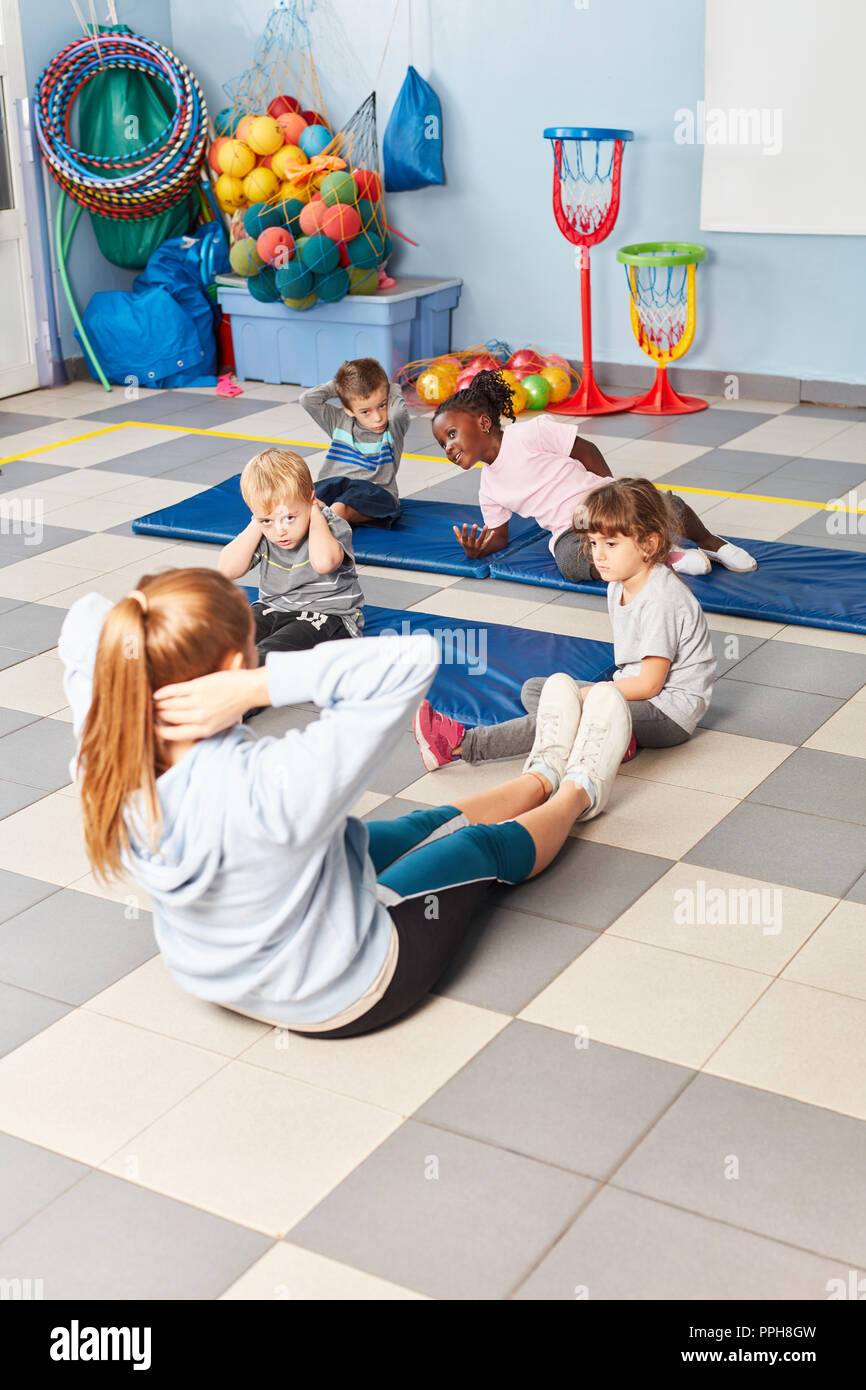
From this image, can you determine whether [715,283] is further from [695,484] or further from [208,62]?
[208,62]

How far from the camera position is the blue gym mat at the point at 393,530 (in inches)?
184

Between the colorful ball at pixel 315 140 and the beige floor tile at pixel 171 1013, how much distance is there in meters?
5.43

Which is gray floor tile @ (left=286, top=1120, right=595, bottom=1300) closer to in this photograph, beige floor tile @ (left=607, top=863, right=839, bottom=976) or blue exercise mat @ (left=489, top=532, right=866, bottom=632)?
beige floor tile @ (left=607, top=863, right=839, bottom=976)

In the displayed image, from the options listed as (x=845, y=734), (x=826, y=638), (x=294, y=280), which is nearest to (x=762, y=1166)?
(x=845, y=734)

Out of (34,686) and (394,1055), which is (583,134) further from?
(394,1055)

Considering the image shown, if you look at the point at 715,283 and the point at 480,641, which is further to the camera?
the point at 715,283

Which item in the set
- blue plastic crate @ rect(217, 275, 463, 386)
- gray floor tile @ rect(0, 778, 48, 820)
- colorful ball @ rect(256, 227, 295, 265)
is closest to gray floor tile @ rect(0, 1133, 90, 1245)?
Result: gray floor tile @ rect(0, 778, 48, 820)

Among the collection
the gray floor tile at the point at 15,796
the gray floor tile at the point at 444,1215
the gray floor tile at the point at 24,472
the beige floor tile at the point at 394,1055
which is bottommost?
the gray floor tile at the point at 444,1215

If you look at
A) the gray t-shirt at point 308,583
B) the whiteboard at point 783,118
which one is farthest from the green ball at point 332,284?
the gray t-shirt at point 308,583

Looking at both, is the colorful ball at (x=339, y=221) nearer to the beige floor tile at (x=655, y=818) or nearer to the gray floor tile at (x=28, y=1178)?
the beige floor tile at (x=655, y=818)

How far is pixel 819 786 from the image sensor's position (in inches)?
126

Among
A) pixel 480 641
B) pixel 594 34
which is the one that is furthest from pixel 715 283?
pixel 480 641
